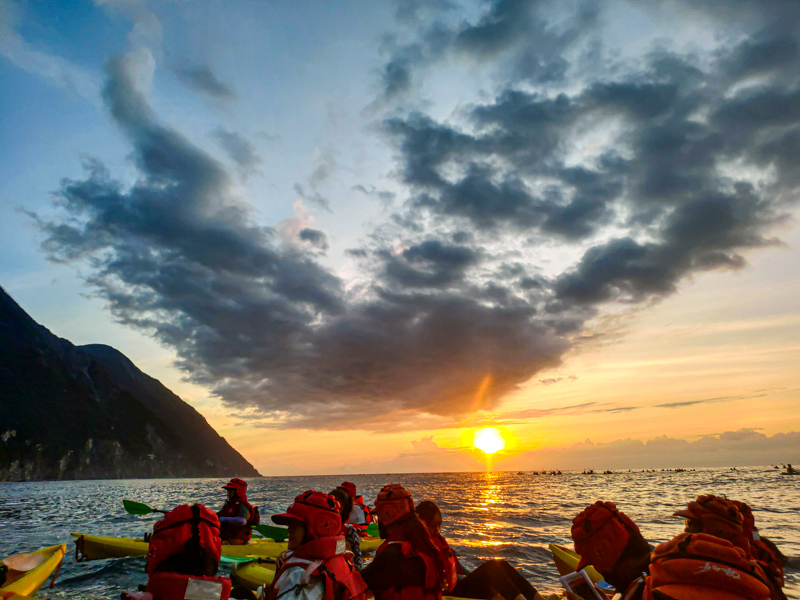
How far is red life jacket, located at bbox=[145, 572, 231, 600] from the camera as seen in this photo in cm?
394

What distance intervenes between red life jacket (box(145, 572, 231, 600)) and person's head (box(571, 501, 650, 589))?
352 cm

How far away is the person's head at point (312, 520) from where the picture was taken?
15.4 feet

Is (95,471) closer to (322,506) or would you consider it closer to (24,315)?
(24,315)

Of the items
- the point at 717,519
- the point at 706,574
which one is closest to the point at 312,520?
the point at 706,574

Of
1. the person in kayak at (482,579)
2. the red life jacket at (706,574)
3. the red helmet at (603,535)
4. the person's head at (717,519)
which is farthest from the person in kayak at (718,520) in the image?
the red life jacket at (706,574)

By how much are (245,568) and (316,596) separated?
966 cm

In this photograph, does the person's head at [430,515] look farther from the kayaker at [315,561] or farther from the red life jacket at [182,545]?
the red life jacket at [182,545]

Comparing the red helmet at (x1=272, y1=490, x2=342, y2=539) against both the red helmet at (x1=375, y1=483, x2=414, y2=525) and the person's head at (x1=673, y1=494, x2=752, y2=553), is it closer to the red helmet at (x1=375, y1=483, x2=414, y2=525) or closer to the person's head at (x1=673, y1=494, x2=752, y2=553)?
the red helmet at (x1=375, y1=483, x2=414, y2=525)

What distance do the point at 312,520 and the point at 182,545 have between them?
126 centimetres

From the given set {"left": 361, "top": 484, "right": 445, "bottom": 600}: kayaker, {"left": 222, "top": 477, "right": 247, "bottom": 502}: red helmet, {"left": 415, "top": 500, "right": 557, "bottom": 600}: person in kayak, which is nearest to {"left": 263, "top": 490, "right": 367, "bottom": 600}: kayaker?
{"left": 361, "top": 484, "right": 445, "bottom": 600}: kayaker

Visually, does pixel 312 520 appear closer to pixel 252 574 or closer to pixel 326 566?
pixel 326 566

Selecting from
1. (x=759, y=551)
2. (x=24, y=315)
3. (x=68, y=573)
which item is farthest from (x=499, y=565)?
(x=24, y=315)

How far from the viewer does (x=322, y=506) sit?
15.8ft

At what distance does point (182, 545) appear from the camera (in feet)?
13.4
